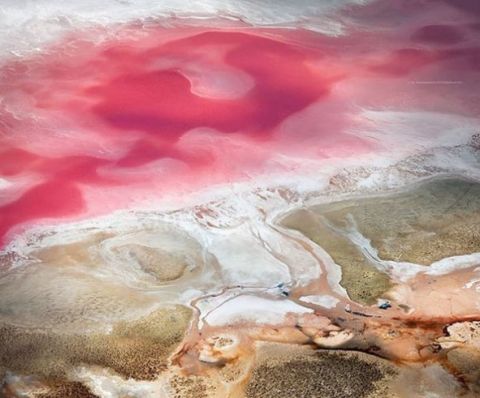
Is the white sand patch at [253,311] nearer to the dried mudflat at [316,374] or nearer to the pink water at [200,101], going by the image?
the dried mudflat at [316,374]

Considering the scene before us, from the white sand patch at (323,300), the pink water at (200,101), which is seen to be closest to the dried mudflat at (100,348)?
the white sand patch at (323,300)

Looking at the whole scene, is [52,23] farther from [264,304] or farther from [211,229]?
[264,304]

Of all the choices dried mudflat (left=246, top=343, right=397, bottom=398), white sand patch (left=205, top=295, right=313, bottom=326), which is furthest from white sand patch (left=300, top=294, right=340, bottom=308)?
dried mudflat (left=246, top=343, right=397, bottom=398)

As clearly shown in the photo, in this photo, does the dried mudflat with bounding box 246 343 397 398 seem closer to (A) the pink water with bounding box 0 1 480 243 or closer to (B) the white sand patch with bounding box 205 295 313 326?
(B) the white sand patch with bounding box 205 295 313 326

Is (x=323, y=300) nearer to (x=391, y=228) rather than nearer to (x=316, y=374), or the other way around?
(x=316, y=374)

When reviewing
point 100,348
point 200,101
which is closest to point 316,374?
point 100,348

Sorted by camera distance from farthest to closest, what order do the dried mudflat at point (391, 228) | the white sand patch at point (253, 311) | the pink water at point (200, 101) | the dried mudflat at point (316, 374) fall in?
the pink water at point (200, 101), the dried mudflat at point (391, 228), the white sand patch at point (253, 311), the dried mudflat at point (316, 374)
